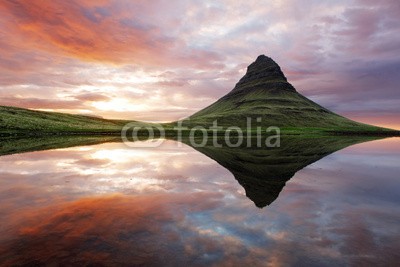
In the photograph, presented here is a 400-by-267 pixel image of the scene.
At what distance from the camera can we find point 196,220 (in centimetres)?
1157

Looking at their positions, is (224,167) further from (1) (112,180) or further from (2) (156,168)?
(1) (112,180)

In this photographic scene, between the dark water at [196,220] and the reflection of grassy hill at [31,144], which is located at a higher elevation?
the reflection of grassy hill at [31,144]

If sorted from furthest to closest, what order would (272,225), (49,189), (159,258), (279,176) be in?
(279,176) < (49,189) < (272,225) < (159,258)

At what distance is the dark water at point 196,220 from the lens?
829 centimetres

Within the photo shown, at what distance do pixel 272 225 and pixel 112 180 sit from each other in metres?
12.7

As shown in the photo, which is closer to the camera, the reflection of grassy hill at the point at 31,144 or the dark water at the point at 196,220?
the dark water at the point at 196,220

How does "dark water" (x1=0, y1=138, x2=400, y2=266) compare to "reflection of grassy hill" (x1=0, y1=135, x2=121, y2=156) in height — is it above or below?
below

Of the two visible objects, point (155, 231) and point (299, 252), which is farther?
point (155, 231)

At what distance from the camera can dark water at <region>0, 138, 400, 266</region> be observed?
829 cm

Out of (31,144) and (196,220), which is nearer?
(196,220)

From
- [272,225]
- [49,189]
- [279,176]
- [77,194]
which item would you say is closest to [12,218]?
[77,194]

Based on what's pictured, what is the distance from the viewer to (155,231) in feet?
33.3

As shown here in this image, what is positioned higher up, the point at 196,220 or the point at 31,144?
the point at 31,144

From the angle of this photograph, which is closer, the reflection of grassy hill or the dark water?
the dark water
